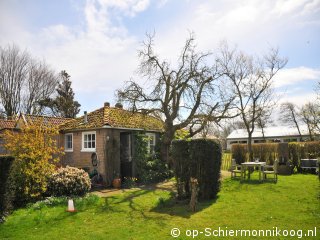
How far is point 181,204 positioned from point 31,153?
6.52m

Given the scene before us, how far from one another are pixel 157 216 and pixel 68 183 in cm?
505

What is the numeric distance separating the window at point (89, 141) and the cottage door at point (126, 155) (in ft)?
6.05

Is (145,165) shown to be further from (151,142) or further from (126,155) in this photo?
(151,142)

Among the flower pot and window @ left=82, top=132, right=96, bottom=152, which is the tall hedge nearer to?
the flower pot

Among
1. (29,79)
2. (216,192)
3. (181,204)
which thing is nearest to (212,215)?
(181,204)

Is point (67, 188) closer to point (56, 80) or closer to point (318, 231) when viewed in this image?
point (318, 231)

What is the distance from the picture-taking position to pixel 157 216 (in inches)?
338

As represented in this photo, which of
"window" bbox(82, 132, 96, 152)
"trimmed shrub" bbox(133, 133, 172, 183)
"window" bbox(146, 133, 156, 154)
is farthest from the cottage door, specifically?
"window" bbox(82, 132, 96, 152)

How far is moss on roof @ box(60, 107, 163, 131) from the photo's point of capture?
54.9ft

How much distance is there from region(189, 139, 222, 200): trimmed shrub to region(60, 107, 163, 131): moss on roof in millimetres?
7018

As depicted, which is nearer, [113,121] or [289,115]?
[113,121]

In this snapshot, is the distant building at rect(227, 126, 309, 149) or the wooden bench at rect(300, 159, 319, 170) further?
the distant building at rect(227, 126, 309, 149)

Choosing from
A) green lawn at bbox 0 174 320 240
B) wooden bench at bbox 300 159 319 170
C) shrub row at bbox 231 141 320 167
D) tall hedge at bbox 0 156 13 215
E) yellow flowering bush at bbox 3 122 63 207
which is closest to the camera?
green lawn at bbox 0 174 320 240

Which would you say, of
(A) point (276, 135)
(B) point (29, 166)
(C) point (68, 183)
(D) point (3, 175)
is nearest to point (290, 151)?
(C) point (68, 183)
